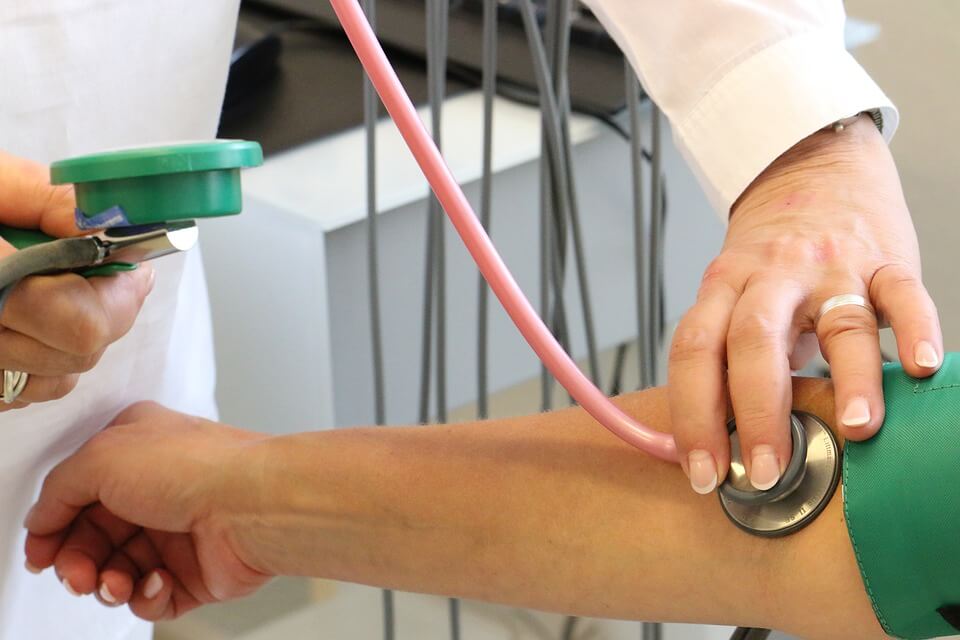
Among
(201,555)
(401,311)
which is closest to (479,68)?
(401,311)

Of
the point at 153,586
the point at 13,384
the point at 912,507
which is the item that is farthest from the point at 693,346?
the point at 153,586

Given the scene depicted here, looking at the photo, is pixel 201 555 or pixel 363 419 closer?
pixel 201 555

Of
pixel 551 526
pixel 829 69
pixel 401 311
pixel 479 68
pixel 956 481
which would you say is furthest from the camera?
pixel 479 68

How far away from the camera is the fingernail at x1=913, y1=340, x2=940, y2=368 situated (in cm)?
57

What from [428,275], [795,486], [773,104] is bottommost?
[428,275]

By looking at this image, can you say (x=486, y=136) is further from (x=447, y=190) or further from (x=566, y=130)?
(x=447, y=190)

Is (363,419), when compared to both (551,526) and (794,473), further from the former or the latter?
(794,473)

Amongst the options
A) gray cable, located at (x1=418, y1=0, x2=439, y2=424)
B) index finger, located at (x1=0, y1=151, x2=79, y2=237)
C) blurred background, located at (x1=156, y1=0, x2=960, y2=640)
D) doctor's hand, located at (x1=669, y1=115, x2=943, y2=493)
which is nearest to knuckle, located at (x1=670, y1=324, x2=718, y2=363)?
→ doctor's hand, located at (x1=669, y1=115, x2=943, y2=493)

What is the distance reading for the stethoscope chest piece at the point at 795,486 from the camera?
59 centimetres

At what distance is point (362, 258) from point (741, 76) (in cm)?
58

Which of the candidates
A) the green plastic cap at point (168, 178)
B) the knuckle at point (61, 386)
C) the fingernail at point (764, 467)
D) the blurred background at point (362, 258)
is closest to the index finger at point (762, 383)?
the fingernail at point (764, 467)

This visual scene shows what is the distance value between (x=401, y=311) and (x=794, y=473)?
2.70 feet

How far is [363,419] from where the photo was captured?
140cm

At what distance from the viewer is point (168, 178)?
1.55ft
